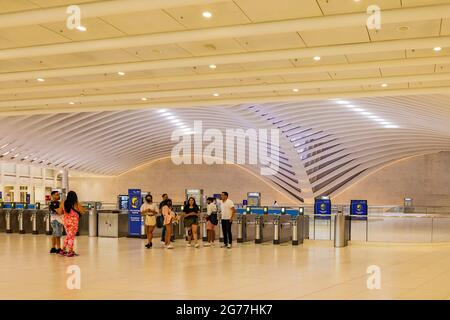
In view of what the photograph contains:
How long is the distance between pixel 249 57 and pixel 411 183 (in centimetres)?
3892

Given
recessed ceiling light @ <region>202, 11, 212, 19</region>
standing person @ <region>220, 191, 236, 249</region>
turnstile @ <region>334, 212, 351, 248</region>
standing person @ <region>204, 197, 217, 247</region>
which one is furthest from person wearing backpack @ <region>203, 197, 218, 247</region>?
recessed ceiling light @ <region>202, 11, 212, 19</region>

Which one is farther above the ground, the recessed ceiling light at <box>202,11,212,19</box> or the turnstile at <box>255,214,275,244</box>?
the recessed ceiling light at <box>202,11,212,19</box>

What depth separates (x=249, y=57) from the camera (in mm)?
12180

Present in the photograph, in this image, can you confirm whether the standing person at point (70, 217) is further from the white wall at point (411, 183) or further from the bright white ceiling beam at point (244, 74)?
the white wall at point (411, 183)

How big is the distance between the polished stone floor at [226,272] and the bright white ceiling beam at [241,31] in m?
4.61

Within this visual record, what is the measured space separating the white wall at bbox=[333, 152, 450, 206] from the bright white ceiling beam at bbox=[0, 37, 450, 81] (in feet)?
123

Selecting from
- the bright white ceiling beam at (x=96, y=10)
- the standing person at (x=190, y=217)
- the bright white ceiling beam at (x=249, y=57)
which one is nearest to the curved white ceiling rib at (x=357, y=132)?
the bright white ceiling beam at (x=249, y=57)

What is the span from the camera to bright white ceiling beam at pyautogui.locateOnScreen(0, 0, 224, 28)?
8586 millimetres

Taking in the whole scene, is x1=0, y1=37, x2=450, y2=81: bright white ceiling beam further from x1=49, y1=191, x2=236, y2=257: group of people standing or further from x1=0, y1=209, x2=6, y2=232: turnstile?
x1=0, y1=209, x2=6, y2=232: turnstile

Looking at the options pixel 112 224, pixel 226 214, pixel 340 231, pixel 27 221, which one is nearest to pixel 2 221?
pixel 27 221

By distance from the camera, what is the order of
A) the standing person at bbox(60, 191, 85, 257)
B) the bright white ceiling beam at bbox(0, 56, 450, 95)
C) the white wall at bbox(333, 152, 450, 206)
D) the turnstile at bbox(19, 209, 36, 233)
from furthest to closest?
the white wall at bbox(333, 152, 450, 206) → the turnstile at bbox(19, 209, 36, 233) → the bright white ceiling beam at bbox(0, 56, 450, 95) → the standing person at bbox(60, 191, 85, 257)

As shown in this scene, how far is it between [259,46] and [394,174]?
38979 mm

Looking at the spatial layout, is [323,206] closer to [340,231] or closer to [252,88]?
[340,231]
